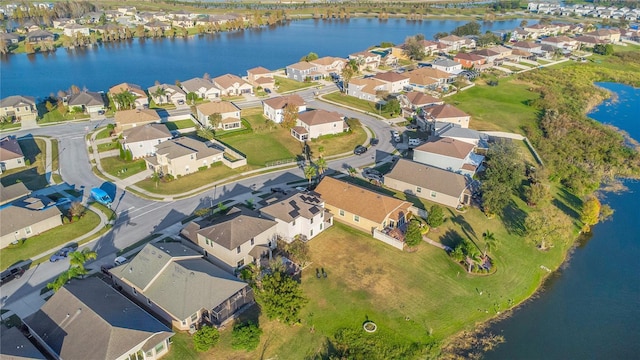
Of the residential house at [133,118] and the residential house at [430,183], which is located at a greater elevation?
the residential house at [133,118]

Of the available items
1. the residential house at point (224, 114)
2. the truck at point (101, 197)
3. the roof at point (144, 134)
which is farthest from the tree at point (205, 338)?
the residential house at point (224, 114)

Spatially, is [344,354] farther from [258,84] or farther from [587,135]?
[258,84]

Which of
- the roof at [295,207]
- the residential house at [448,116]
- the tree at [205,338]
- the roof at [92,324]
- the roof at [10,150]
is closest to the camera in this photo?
the roof at [92,324]

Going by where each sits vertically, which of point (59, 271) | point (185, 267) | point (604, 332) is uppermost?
point (185, 267)

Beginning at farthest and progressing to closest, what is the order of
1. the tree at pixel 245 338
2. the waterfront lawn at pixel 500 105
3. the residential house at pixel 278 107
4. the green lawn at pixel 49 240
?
the waterfront lawn at pixel 500 105, the residential house at pixel 278 107, the green lawn at pixel 49 240, the tree at pixel 245 338

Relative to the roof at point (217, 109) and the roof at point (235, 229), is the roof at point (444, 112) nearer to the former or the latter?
the roof at point (217, 109)

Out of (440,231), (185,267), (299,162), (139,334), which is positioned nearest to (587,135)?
(440,231)
